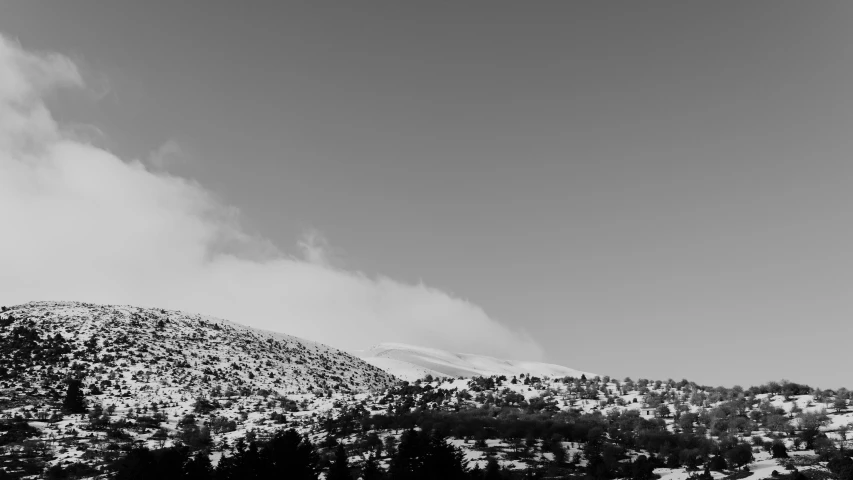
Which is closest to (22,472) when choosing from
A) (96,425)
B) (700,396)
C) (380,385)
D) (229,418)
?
(96,425)

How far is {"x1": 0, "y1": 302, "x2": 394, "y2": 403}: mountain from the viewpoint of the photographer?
2272 inches

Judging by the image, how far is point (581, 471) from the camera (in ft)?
106

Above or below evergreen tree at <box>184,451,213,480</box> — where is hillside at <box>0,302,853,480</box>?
above

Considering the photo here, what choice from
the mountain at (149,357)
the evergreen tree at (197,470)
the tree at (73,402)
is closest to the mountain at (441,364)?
the mountain at (149,357)

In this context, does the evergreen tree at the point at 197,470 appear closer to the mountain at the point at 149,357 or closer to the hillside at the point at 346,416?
the hillside at the point at 346,416

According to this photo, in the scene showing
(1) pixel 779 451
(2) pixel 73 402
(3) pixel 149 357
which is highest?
(3) pixel 149 357

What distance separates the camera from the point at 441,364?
430 ft

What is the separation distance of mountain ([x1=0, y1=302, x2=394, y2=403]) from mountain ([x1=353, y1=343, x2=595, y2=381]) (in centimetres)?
2401

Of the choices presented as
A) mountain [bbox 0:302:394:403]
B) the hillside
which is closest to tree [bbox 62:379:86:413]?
the hillside

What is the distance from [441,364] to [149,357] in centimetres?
7625

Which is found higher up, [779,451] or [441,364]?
[441,364]

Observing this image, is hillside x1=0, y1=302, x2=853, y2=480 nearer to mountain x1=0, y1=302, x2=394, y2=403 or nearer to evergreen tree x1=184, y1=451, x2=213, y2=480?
mountain x1=0, y1=302, x2=394, y2=403

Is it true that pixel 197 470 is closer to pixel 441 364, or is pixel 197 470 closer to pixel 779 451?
pixel 779 451

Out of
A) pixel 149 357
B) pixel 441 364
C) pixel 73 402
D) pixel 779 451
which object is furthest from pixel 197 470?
pixel 441 364
